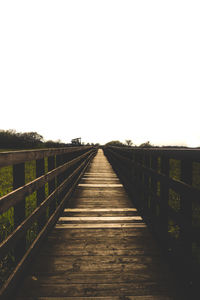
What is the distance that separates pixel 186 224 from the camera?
1.98 metres

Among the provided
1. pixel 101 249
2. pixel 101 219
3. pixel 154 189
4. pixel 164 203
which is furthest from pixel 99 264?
pixel 101 219

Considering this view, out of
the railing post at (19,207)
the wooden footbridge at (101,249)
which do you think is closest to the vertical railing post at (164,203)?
the wooden footbridge at (101,249)

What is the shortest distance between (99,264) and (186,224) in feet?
3.82

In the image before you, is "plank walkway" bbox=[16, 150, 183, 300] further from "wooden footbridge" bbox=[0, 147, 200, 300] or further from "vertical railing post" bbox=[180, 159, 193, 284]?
"vertical railing post" bbox=[180, 159, 193, 284]

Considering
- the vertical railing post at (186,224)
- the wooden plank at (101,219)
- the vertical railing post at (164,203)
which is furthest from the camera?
the wooden plank at (101,219)

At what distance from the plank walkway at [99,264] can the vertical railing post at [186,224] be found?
322 mm

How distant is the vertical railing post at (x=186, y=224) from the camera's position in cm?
197

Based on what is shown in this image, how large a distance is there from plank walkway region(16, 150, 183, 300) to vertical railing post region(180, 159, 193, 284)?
322mm

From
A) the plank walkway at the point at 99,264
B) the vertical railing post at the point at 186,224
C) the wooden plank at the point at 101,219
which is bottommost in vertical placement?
the plank walkway at the point at 99,264

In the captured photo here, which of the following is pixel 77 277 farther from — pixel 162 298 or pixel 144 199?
pixel 144 199

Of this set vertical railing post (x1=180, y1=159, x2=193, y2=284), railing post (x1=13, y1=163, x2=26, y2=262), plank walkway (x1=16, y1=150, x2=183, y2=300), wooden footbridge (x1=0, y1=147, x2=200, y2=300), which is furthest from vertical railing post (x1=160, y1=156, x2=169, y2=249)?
railing post (x1=13, y1=163, x2=26, y2=262)

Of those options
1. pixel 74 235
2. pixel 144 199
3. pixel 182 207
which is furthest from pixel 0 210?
pixel 144 199

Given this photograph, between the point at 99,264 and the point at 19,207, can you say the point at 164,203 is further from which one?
the point at 19,207

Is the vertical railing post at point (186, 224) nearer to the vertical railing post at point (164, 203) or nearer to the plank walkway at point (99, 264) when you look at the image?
the plank walkway at point (99, 264)
